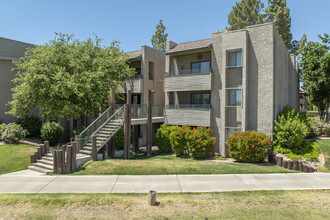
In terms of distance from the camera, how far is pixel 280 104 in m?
18.1

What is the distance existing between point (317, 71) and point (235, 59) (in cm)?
1162

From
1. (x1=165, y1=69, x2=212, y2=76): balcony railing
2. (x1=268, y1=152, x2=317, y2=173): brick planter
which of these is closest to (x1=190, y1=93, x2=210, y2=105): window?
(x1=165, y1=69, x2=212, y2=76): balcony railing

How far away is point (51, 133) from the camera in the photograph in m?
17.5

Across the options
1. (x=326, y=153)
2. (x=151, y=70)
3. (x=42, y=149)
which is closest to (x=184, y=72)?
(x=151, y=70)

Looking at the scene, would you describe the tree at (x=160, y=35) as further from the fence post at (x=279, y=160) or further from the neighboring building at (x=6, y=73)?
the fence post at (x=279, y=160)

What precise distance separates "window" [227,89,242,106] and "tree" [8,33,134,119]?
9.51m

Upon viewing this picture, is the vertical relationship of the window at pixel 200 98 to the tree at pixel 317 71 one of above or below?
below

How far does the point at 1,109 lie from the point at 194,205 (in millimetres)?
22436

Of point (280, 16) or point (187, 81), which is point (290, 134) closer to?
point (187, 81)

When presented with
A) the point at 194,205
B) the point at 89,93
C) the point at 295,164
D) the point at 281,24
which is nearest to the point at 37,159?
the point at 89,93

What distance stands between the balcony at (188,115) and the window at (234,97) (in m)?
1.73

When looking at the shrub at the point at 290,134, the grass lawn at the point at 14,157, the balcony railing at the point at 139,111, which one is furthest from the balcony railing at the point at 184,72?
the grass lawn at the point at 14,157

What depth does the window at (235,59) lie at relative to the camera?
16.7 metres

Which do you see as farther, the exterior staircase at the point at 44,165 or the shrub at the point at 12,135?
the shrub at the point at 12,135
